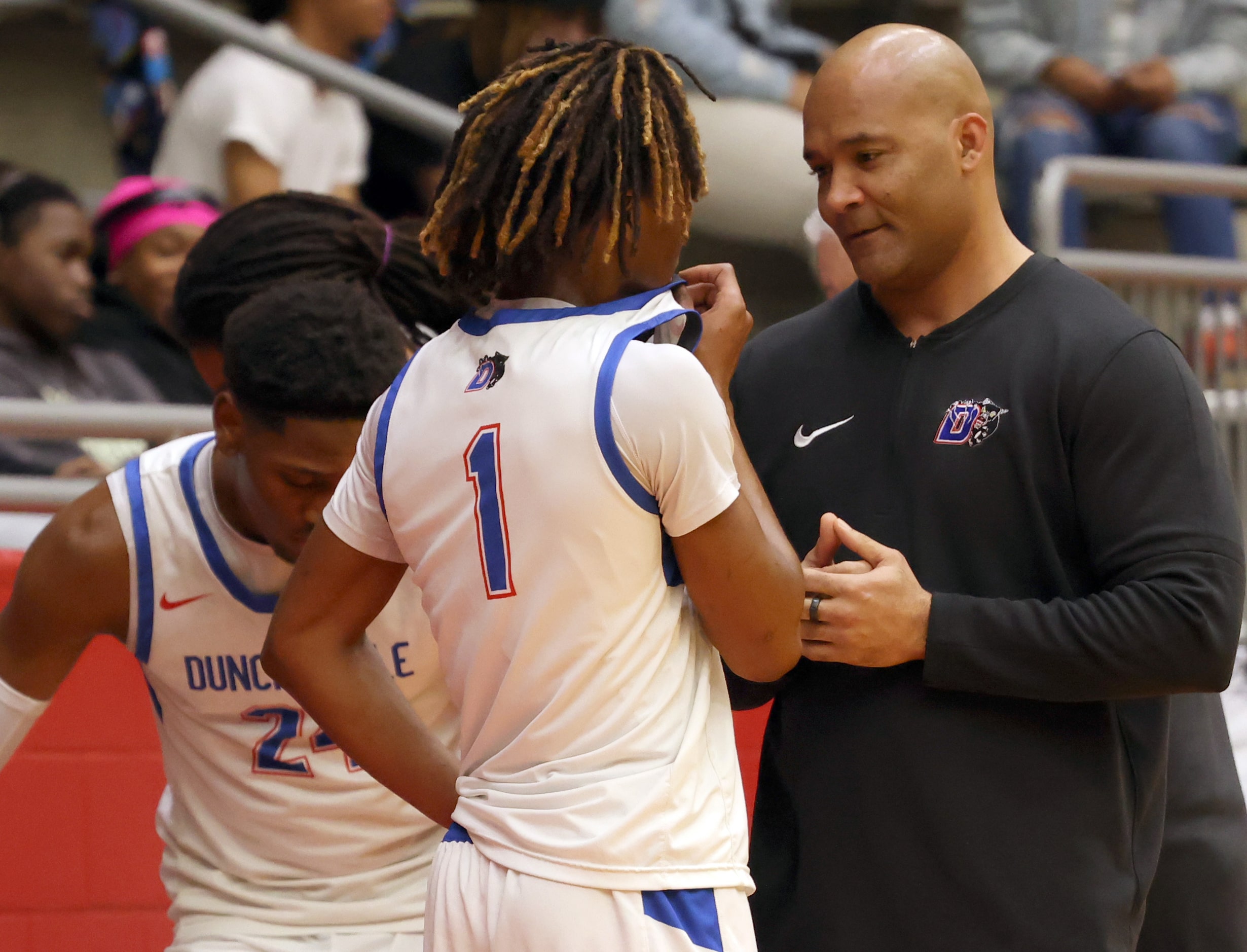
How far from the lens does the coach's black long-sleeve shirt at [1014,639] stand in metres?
1.80

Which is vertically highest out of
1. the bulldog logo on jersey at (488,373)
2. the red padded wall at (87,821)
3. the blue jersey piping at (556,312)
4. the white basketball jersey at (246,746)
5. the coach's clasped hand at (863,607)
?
the blue jersey piping at (556,312)

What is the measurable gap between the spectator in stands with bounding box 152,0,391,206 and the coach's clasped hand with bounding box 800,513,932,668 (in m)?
2.86

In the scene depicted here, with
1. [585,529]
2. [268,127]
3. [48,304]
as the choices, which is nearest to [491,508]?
[585,529]

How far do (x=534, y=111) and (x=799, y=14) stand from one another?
4.69 meters

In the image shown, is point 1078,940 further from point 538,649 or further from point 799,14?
point 799,14

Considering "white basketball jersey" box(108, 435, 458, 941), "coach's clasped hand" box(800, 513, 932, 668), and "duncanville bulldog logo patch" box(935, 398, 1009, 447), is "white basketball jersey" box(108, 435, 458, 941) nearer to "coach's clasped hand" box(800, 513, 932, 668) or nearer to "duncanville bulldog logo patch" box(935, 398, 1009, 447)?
"coach's clasped hand" box(800, 513, 932, 668)

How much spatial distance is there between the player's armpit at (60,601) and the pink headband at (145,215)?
202 centimetres

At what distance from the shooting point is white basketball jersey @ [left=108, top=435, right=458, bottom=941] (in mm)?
2252

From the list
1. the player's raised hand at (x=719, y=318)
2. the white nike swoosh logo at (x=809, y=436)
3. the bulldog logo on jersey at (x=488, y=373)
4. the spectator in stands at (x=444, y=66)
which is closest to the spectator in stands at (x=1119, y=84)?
the spectator in stands at (x=444, y=66)

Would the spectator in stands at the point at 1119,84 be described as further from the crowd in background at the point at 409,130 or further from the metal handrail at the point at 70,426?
the metal handrail at the point at 70,426

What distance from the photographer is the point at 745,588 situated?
154cm

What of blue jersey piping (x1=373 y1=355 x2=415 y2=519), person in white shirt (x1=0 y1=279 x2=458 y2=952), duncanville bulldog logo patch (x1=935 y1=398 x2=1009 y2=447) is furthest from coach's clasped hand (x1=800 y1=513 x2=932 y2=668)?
person in white shirt (x1=0 y1=279 x2=458 y2=952)

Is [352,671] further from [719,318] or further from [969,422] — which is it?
[969,422]

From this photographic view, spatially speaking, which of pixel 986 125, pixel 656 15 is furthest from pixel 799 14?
pixel 986 125
